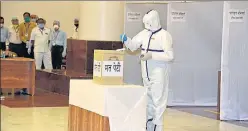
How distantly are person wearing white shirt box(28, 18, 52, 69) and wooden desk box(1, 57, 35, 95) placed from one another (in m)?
2.38

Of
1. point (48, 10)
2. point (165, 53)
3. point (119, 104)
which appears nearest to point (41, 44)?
point (48, 10)

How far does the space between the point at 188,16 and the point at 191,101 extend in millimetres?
1741

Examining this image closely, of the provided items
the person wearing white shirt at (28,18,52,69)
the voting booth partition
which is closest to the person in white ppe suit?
the voting booth partition

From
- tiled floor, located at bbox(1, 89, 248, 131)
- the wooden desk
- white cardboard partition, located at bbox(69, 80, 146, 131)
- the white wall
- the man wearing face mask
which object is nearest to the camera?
white cardboard partition, located at bbox(69, 80, 146, 131)

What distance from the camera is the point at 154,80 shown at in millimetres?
7715

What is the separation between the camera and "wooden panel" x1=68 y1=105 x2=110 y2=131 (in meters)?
6.68

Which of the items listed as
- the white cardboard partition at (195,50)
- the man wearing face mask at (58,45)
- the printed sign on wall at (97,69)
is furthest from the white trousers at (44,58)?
the printed sign on wall at (97,69)

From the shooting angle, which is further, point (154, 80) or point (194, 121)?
point (194, 121)

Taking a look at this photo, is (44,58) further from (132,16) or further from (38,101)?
(132,16)

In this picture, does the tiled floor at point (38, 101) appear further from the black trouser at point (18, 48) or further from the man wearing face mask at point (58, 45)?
the black trouser at point (18, 48)

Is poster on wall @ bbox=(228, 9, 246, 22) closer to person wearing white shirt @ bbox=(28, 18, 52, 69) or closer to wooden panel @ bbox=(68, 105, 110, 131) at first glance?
wooden panel @ bbox=(68, 105, 110, 131)

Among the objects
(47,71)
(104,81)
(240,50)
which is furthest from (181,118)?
(47,71)

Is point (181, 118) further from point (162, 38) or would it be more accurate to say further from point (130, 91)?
point (130, 91)

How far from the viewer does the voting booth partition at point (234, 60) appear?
999 centimetres
